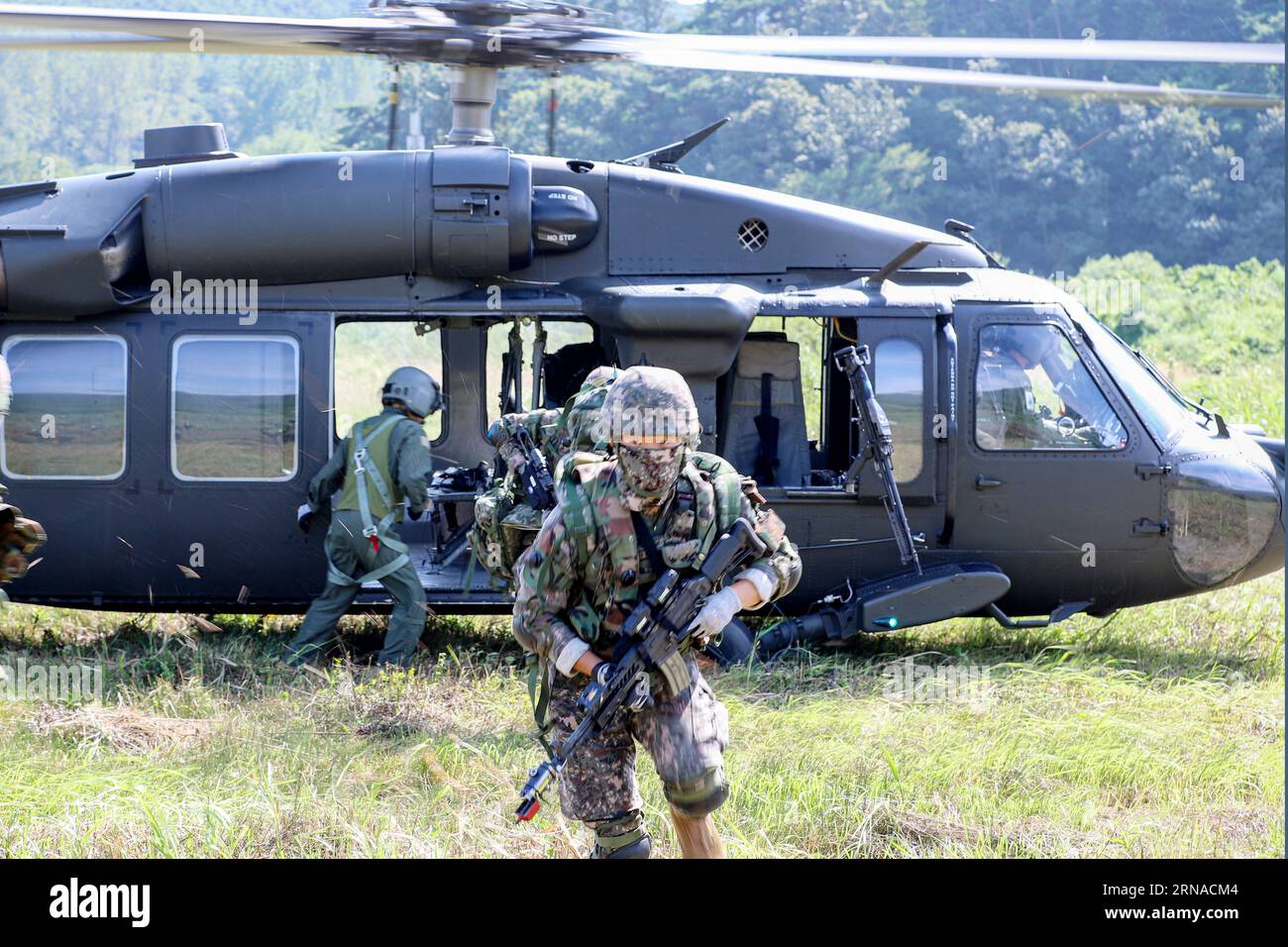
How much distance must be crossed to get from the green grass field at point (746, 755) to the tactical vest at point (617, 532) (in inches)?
41.6

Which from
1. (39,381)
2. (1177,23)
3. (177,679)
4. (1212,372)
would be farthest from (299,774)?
(1177,23)

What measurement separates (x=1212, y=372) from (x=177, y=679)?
A: 16812 millimetres

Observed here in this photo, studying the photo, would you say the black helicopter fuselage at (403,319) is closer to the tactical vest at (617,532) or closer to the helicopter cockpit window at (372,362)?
the tactical vest at (617,532)

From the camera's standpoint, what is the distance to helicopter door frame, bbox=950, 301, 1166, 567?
7.44m

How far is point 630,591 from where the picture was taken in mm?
4262

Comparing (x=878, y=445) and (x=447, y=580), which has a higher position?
(x=878, y=445)

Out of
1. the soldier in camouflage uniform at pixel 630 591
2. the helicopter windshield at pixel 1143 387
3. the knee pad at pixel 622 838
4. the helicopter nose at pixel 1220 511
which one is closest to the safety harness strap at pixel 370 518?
the soldier in camouflage uniform at pixel 630 591

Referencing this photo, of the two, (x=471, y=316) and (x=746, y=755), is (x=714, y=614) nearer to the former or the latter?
(x=746, y=755)

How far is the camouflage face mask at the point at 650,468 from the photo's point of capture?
414cm

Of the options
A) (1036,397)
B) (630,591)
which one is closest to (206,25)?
(630,591)

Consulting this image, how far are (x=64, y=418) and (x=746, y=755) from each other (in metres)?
3.70

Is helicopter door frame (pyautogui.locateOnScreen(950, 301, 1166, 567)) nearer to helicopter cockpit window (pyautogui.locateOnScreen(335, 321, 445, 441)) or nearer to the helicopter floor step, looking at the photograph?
the helicopter floor step

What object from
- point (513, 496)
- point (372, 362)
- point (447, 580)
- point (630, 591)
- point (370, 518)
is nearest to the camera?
point (630, 591)

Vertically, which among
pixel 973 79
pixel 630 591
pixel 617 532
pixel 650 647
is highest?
pixel 973 79
